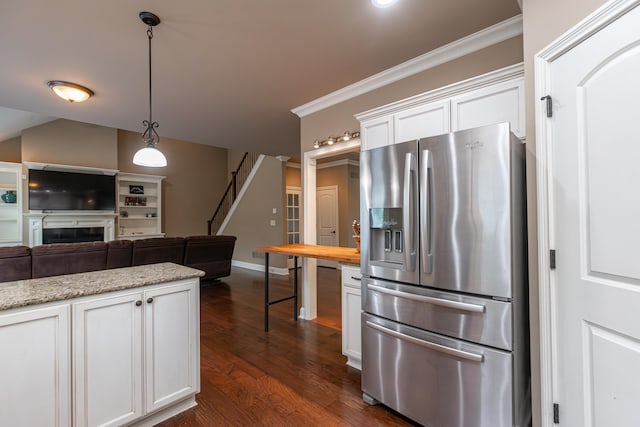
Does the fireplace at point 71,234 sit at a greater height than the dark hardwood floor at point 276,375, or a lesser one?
greater

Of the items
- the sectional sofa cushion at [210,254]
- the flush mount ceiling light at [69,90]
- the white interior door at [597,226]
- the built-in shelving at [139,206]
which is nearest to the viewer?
the white interior door at [597,226]

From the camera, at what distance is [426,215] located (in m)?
1.73

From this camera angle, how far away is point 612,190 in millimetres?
1145

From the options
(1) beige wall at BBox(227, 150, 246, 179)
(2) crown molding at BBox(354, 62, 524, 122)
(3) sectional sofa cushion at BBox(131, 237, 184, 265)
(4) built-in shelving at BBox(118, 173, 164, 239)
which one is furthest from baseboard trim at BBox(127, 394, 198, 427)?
(1) beige wall at BBox(227, 150, 246, 179)

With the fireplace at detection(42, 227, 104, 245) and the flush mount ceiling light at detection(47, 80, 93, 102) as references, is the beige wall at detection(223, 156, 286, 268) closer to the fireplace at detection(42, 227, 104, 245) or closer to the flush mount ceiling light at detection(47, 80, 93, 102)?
the fireplace at detection(42, 227, 104, 245)

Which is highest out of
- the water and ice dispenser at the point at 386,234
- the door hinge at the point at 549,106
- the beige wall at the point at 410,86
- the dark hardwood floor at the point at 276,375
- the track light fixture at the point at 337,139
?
the beige wall at the point at 410,86

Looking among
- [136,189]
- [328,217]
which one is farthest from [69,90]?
[328,217]

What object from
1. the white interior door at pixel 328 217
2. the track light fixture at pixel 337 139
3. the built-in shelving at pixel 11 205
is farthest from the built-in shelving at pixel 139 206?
the track light fixture at pixel 337 139

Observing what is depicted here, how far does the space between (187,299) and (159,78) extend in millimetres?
2316

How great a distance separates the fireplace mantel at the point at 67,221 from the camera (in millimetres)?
6113

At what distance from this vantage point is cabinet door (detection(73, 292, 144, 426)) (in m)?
1.55

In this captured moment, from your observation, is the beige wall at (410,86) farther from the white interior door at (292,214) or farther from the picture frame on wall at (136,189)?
the picture frame on wall at (136,189)

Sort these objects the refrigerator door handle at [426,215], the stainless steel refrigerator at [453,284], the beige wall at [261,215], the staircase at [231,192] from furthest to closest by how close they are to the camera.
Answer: the staircase at [231,192], the beige wall at [261,215], the refrigerator door handle at [426,215], the stainless steel refrigerator at [453,284]

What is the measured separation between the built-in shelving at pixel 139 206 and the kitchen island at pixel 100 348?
6.62m
